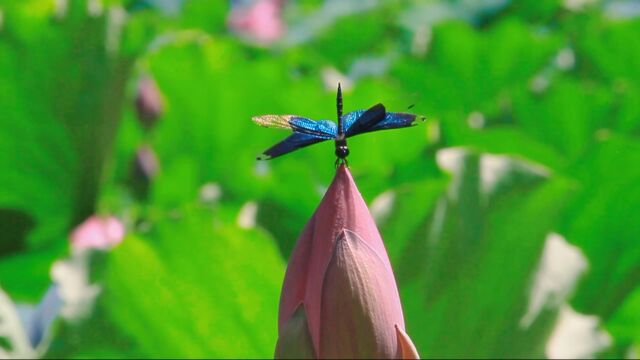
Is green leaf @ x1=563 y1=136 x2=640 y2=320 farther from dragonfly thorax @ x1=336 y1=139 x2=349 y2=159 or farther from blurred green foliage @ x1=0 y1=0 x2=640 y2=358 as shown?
dragonfly thorax @ x1=336 y1=139 x2=349 y2=159

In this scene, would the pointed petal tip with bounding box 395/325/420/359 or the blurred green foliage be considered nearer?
the pointed petal tip with bounding box 395/325/420/359

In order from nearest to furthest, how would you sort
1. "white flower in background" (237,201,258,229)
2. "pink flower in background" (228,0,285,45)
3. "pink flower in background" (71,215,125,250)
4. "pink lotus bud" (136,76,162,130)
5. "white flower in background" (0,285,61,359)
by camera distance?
"white flower in background" (0,285,61,359), "white flower in background" (237,201,258,229), "pink flower in background" (71,215,125,250), "pink lotus bud" (136,76,162,130), "pink flower in background" (228,0,285,45)

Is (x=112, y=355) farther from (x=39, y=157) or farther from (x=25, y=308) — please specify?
(x=39, y=157)

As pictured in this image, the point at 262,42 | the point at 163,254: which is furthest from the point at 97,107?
the point at 262,42

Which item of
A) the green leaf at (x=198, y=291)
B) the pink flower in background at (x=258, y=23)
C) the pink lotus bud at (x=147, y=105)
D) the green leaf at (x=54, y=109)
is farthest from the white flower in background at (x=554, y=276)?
the pink flower in background at (x=258, y=23)

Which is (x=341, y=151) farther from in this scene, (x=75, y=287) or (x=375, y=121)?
(x=75, y=287)

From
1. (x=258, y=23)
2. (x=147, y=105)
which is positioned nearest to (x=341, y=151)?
(x=147, y=105)

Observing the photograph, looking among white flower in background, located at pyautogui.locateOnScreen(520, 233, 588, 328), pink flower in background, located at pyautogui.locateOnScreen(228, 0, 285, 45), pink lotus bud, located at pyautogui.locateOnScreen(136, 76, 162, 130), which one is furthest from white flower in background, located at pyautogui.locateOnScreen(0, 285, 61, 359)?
pink flower in background, located at pyautogui.locateOnScreen(228, 0, 285, 45)
